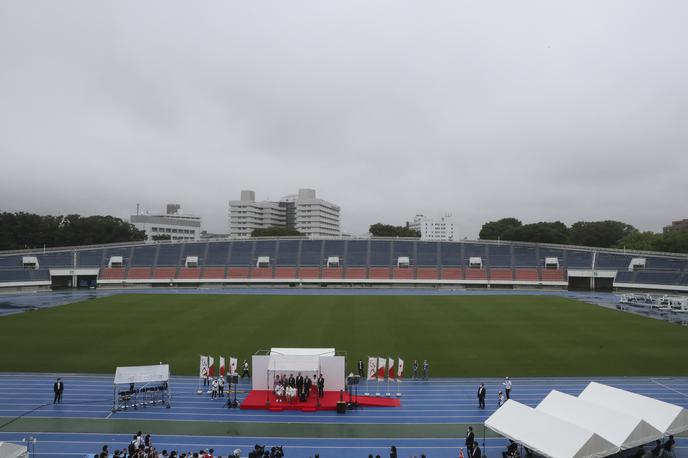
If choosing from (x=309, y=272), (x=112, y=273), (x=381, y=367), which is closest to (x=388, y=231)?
(x=309, y=272)

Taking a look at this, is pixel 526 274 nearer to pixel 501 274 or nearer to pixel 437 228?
pixel 501 274

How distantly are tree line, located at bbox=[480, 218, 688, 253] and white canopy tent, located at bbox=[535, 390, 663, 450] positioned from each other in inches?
2699

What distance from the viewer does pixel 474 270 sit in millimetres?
60844

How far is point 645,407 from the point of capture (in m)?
12.9

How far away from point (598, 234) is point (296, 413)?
3627 inches

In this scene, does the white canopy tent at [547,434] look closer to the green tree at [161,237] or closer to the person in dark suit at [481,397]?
the person in dark suit at [481,397]

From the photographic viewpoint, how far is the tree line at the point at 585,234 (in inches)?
2795

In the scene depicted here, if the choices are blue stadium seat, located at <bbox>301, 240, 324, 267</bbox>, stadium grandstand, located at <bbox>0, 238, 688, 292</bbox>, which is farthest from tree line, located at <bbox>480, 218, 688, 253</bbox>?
blue stadium seat, located at <bbox>301, 240, 324, 267</bbox>

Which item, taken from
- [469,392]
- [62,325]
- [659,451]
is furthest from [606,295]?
[62,325]

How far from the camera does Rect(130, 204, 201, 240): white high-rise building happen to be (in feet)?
439

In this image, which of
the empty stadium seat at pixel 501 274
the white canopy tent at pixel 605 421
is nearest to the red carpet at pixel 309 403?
the white canopy tent at pixel 605 421

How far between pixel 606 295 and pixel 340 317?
34660mm

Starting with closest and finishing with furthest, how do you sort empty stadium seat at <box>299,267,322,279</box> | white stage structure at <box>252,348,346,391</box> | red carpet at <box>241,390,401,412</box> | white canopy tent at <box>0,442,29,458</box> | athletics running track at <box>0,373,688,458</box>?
white canopy tent at <box>0,442,29,458</box>, athletics running track at <box>0,373,688,458</box>, red carpet at <box>241,390,401,412</box>, white stage structure at <box>252,348,346,391</box>, empty stadium seat at <box>299,267,322,279</box>

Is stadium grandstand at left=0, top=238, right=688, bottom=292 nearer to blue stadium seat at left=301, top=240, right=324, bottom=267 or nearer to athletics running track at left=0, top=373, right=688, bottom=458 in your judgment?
blue stadium seat at left=301, top=240, right=324, bottom=267
